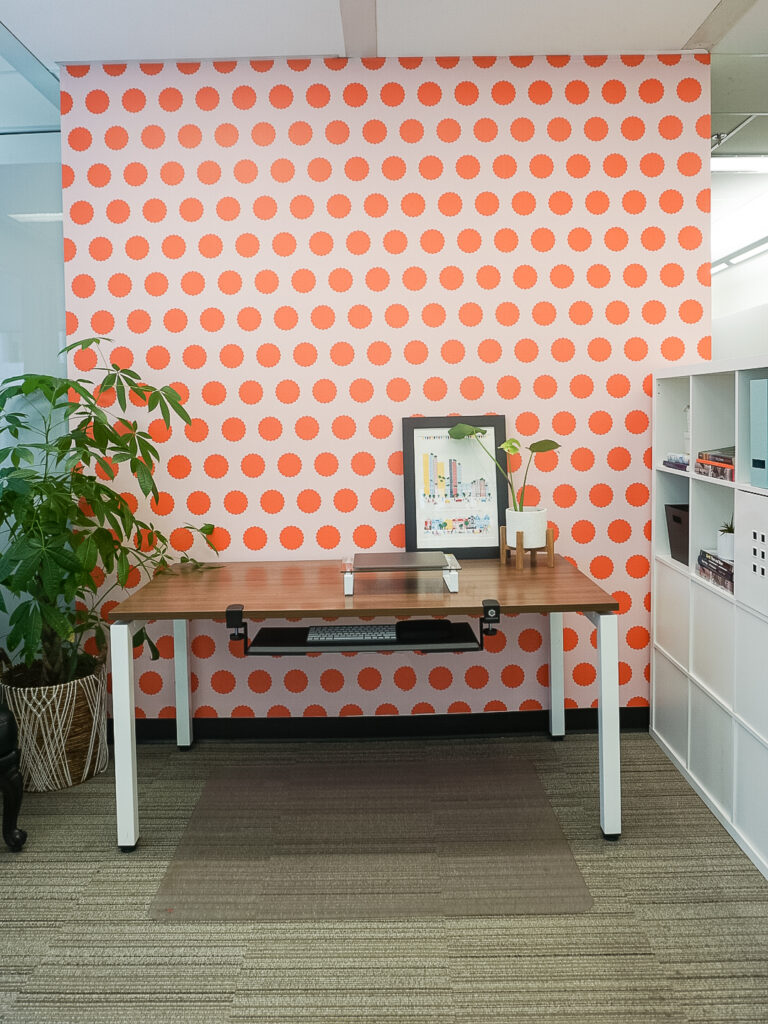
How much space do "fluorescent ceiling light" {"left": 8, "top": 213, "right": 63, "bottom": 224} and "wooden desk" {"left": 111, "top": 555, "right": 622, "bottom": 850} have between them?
156 cm

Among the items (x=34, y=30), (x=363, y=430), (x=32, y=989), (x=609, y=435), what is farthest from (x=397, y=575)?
(x=34, y=30)

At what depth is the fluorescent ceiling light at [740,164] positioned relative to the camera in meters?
4.08

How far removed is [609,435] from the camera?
11.2ft

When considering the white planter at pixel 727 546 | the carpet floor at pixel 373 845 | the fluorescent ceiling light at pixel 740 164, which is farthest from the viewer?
the fluorescent ceiling light at pixel 740 164

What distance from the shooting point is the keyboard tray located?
2674 mm

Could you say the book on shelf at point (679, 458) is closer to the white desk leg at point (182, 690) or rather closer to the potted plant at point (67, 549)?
the potted plant at point (67, 549)

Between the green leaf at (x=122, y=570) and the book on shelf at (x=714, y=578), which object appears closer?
the book on shelf at (x=714, y=578)

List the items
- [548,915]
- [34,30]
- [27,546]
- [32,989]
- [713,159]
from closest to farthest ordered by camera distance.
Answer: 1. [32,989]
2. [548,915]
3. [27,546]
4. [34,30]
5. [713,159]

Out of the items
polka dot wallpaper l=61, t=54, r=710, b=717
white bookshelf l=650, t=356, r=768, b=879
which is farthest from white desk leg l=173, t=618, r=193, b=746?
white bookshelf l=650, t=356, r=768, b=879

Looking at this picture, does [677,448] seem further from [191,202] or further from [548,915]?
[191,202]

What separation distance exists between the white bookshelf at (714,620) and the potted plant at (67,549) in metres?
1.80

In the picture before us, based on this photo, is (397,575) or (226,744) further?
(226,744)

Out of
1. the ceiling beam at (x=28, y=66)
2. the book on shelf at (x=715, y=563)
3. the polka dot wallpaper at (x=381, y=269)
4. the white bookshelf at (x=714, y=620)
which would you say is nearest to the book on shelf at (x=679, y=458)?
the white bookshelf at (x=714, y=620)

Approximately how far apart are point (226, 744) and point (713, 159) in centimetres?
350
